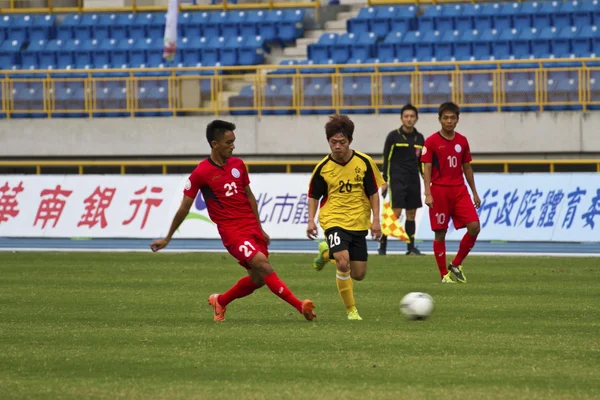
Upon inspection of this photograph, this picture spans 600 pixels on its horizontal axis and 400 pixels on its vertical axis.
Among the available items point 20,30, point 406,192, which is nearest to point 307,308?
point 406,192

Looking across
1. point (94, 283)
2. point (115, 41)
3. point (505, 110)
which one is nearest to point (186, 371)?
point (94, 283)

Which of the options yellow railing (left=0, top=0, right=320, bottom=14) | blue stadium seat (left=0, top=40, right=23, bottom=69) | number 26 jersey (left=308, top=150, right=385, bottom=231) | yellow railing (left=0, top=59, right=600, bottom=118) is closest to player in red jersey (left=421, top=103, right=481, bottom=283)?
number 26 jersey (left=308, top=150, right=385, bottom=231)

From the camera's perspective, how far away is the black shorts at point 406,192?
61.1 ft

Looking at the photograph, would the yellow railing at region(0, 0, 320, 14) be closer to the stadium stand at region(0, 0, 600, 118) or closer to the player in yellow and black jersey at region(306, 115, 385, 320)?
the stadium stand at region(0, 0, 600, 118)

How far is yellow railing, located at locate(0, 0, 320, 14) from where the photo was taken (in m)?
32.7

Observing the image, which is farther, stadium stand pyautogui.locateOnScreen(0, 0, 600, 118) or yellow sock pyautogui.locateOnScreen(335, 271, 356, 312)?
stadium stand pyautogui.locateOnScreen(0, 0, 600, 118)

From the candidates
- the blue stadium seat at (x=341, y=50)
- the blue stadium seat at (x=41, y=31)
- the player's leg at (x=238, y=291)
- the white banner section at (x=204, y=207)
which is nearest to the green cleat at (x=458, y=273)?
the player's leg at (x=238, y=291)

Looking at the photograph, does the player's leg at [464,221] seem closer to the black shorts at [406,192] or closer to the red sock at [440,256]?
the red sock at [440,256]

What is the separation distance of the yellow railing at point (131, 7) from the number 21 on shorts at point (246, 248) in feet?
74.2

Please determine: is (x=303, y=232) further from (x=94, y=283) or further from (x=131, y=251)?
(x=94, y=283)

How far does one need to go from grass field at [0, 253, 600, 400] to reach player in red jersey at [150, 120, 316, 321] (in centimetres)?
43

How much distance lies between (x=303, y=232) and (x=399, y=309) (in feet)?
35.0

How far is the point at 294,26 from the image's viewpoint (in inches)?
1231

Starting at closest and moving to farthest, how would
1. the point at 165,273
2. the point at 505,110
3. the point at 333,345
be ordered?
the point at 333,345 < the point at 165,273 < the point at 505,110
